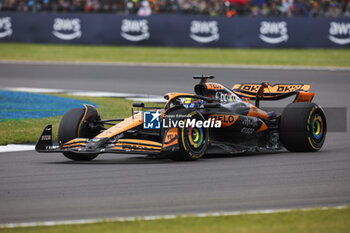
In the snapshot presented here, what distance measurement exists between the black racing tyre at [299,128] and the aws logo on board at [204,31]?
2020 centimetres

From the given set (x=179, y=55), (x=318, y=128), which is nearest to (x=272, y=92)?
(x=318, y=128)

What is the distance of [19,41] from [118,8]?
500cm

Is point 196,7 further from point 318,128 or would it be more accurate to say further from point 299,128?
point 299,128

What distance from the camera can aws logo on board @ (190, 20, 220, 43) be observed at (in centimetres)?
3097

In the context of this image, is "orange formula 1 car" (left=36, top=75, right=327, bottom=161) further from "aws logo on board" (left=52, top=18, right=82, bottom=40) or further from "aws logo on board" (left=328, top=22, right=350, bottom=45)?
"aws logo on board" (left=52, top=18, right=82, bottom=40)

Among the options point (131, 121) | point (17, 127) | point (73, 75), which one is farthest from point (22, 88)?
point (131, 121)

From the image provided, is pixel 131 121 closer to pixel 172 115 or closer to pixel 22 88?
pixel 172 115

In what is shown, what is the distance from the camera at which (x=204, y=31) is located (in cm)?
3169

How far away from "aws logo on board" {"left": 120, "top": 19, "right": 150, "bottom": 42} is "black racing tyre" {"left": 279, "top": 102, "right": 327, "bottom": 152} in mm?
21821

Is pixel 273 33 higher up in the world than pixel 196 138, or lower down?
lower down

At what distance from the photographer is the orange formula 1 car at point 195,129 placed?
9.86 meters

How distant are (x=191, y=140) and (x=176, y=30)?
74.2 ft

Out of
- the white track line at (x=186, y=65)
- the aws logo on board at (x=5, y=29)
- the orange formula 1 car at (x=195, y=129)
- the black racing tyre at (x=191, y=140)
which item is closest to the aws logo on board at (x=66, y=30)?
the aws logo on board at (x=5, y=29)

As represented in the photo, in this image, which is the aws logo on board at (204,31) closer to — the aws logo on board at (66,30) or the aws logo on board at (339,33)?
the aws logo on board at (339,33)
